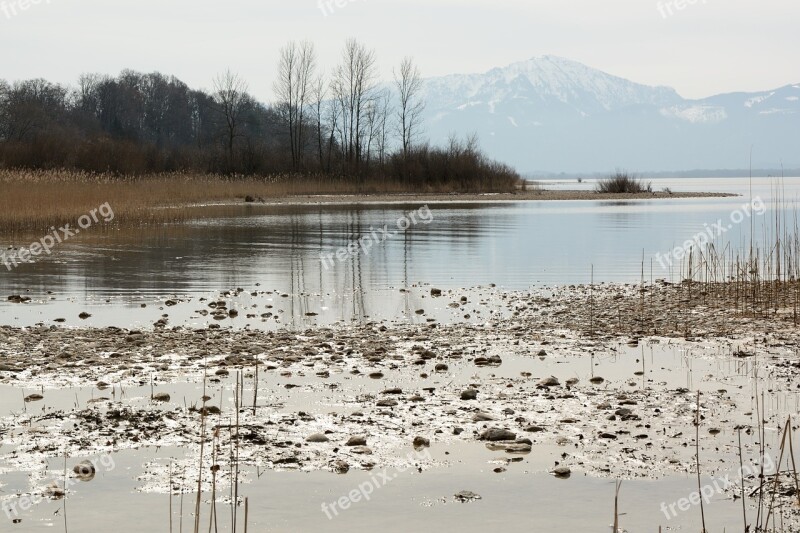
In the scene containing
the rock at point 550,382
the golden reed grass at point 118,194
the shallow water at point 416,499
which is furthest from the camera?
the golden reed grass at point 118,194

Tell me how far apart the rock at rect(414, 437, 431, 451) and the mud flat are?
0.06 ft

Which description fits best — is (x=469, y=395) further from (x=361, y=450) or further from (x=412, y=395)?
(x=361, y=450)

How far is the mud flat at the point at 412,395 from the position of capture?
22.9 feet

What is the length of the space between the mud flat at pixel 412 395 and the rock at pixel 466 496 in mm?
634

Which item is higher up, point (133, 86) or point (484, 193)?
point (133, 86)

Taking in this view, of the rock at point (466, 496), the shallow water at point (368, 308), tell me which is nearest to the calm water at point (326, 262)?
the shallow water at point (368, 308)

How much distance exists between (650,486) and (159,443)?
3764mm

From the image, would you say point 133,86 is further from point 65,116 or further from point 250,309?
point 250,309

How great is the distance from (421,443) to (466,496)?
1.10m

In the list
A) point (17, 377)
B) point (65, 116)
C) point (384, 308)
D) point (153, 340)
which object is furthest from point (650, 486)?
point (65, 116)

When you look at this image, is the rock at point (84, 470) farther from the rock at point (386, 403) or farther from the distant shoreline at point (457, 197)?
the distant shoreline at point (457, 197)

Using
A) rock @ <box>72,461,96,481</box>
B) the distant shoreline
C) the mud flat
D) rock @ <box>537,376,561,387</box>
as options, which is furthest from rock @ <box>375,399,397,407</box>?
the distant shoreline

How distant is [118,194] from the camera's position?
40188 millimetres

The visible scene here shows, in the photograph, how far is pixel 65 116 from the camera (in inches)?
4353
